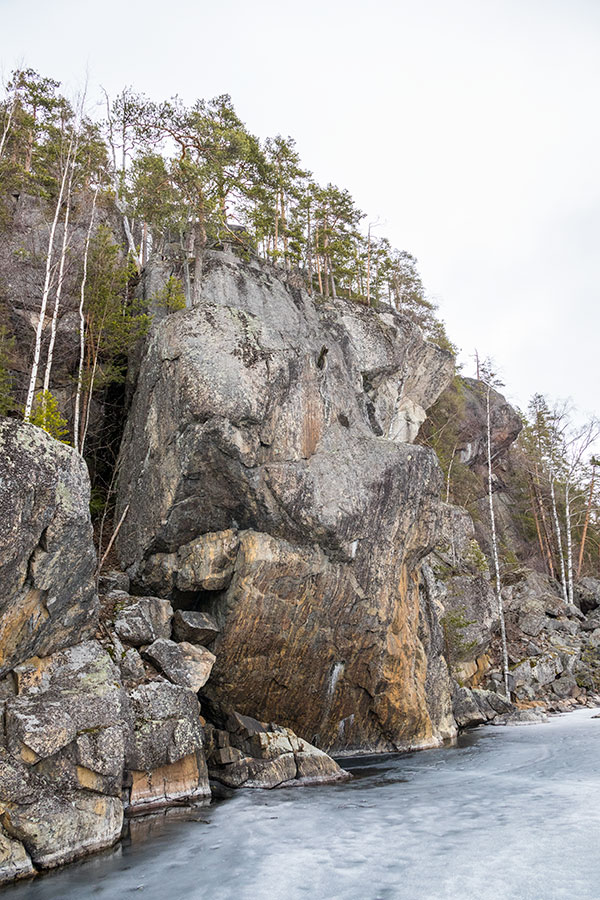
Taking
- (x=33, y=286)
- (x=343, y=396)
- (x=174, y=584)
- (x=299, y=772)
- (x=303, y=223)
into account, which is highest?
(x=303, y=223)

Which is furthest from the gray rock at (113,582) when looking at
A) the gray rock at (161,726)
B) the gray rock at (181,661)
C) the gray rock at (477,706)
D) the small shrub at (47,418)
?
the gray rock at (477,706)

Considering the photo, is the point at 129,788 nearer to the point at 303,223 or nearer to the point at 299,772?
the point at 299,772

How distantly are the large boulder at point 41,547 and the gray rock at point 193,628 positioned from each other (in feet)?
11.1

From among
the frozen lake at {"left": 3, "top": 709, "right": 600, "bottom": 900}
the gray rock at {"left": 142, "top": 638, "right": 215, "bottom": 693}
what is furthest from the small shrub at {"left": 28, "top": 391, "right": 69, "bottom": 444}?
the frozen lake at {"left": 3, "top": 709, "right": 600, "bottom": 900}

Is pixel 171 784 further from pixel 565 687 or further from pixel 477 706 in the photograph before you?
pixel 565 687

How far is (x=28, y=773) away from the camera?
9.51 m

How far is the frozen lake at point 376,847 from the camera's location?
25.2 ft

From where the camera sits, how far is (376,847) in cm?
939

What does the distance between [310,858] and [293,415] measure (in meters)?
12.2

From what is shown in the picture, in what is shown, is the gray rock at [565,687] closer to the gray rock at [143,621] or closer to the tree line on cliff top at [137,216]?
the tree line on cliff top at [137,216]

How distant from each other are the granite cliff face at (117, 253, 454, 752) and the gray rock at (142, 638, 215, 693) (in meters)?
1.43

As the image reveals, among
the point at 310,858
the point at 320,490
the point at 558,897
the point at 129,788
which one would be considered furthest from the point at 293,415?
the point at 558,897

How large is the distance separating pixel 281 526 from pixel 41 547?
7.42 meters

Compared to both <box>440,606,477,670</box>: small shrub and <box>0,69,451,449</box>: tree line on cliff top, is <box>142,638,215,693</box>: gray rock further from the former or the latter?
<box>440,606,477,670</box>: small shrub
